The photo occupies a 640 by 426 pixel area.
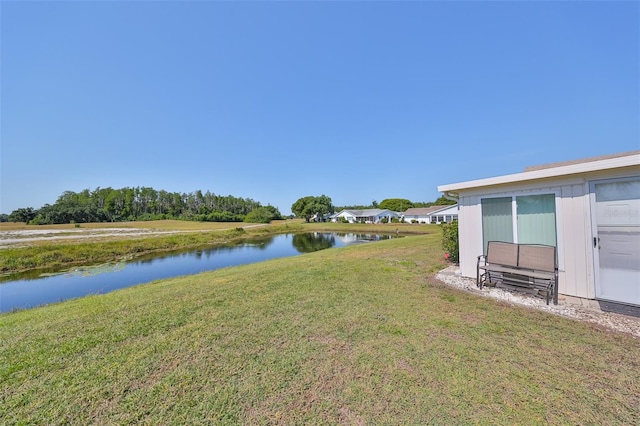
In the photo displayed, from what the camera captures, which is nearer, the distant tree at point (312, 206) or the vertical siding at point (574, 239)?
the vertical siding at point (574, 239)

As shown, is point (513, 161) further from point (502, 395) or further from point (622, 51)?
point (502, 395)

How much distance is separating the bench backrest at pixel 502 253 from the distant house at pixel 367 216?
45.9 metres

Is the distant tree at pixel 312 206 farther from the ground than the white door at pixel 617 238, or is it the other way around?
the distant tree at pixel 312 206

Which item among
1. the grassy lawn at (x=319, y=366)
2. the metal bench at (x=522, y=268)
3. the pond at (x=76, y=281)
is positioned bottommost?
the pond at (x=76, y=281)

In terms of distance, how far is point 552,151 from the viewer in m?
20.4

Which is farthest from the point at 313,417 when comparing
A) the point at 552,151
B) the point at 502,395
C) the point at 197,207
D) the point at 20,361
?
the point at 197,207

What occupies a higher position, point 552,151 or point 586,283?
point 552,151

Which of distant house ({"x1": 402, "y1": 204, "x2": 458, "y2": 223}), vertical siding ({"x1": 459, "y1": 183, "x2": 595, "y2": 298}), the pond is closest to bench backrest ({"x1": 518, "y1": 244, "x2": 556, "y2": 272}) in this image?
vertical siding ({"x1": 459, "y1": 183, "x2": 595, "y2": 298})

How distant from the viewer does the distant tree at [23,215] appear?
47.8 meters

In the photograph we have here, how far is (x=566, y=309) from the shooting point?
368 centimetres

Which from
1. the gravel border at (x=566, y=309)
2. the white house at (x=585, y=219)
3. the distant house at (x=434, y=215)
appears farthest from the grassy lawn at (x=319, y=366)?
the distant house at (x=434, y=215)

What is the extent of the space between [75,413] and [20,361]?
1.59 meters

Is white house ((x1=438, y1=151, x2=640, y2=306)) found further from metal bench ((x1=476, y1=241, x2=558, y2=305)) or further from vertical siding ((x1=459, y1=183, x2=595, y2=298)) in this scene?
metal bench ((x1=476, y1=241, x2=558, y2=305))

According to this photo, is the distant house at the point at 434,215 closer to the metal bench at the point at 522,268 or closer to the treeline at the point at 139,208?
the metal bench at the point at 522,268
